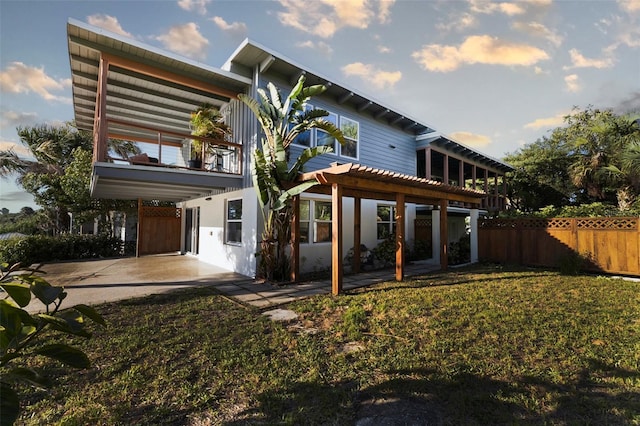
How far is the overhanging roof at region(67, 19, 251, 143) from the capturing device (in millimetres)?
6727

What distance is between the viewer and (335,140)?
10320mm

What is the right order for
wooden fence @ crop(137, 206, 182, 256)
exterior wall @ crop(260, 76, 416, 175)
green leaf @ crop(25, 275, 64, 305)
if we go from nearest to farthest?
green leaf @ crop(25, 275, 64, 305) → exterior wall @ crop(260, 76, 416, 175) → wooden fence @ crop(137, 206, 182, 256)

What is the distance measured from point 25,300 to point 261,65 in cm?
854

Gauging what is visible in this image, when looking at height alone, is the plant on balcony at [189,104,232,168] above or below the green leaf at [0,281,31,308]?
above

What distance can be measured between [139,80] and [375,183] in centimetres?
711

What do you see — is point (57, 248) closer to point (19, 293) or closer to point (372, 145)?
point (372, 145)

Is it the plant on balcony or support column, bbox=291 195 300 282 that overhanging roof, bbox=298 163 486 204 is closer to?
support column, bbox=291 195 300 282

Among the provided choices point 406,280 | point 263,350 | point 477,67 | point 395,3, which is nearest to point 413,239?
point 406,280

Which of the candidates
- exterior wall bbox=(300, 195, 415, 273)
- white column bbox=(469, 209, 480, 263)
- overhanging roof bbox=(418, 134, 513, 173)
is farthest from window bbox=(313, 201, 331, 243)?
overhanging roof bbox=(418, 134, 513, 173)

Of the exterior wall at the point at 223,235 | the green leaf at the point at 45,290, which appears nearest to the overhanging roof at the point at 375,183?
the exterior wall at the point at 223,235

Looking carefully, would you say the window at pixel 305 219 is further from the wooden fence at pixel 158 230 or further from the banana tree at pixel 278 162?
the wooden fence at pixel 158 230

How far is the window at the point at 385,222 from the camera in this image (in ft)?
37.7

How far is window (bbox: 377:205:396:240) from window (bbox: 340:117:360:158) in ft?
8.25

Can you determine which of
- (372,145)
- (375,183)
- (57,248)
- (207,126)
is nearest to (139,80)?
(207,126)
